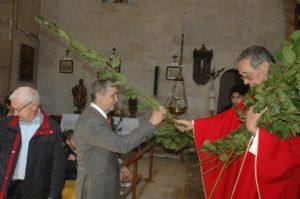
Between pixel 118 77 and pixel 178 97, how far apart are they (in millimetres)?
7979

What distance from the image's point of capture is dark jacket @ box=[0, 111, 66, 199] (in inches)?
97.7

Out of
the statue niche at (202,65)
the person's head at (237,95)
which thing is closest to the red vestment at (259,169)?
the person's head at (237,95)

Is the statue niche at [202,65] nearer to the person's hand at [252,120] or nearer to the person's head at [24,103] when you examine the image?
the person's head at [24,103]

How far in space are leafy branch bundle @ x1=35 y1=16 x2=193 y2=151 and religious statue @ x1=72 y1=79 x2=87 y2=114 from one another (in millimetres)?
7430

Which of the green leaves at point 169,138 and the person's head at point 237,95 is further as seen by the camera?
the person's head at point 237,95

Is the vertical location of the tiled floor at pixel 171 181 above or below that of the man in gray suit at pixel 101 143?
below

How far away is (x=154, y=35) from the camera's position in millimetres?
10102

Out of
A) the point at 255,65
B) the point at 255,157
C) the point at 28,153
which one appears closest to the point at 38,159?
the point at 28,153

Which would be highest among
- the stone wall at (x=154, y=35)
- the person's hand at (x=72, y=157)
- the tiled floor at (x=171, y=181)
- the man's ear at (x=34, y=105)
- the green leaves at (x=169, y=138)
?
the stone wall at (x=154, y=35)

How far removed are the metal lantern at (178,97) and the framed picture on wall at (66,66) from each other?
3.33 m

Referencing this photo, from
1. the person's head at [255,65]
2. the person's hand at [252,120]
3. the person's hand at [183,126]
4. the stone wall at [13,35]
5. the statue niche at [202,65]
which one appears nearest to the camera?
the person's hand at [252,120]

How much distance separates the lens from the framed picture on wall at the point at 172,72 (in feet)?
32.5

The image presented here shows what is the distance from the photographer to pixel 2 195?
2.45 m

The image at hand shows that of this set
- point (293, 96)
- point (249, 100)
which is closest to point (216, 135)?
point (249, 100)
